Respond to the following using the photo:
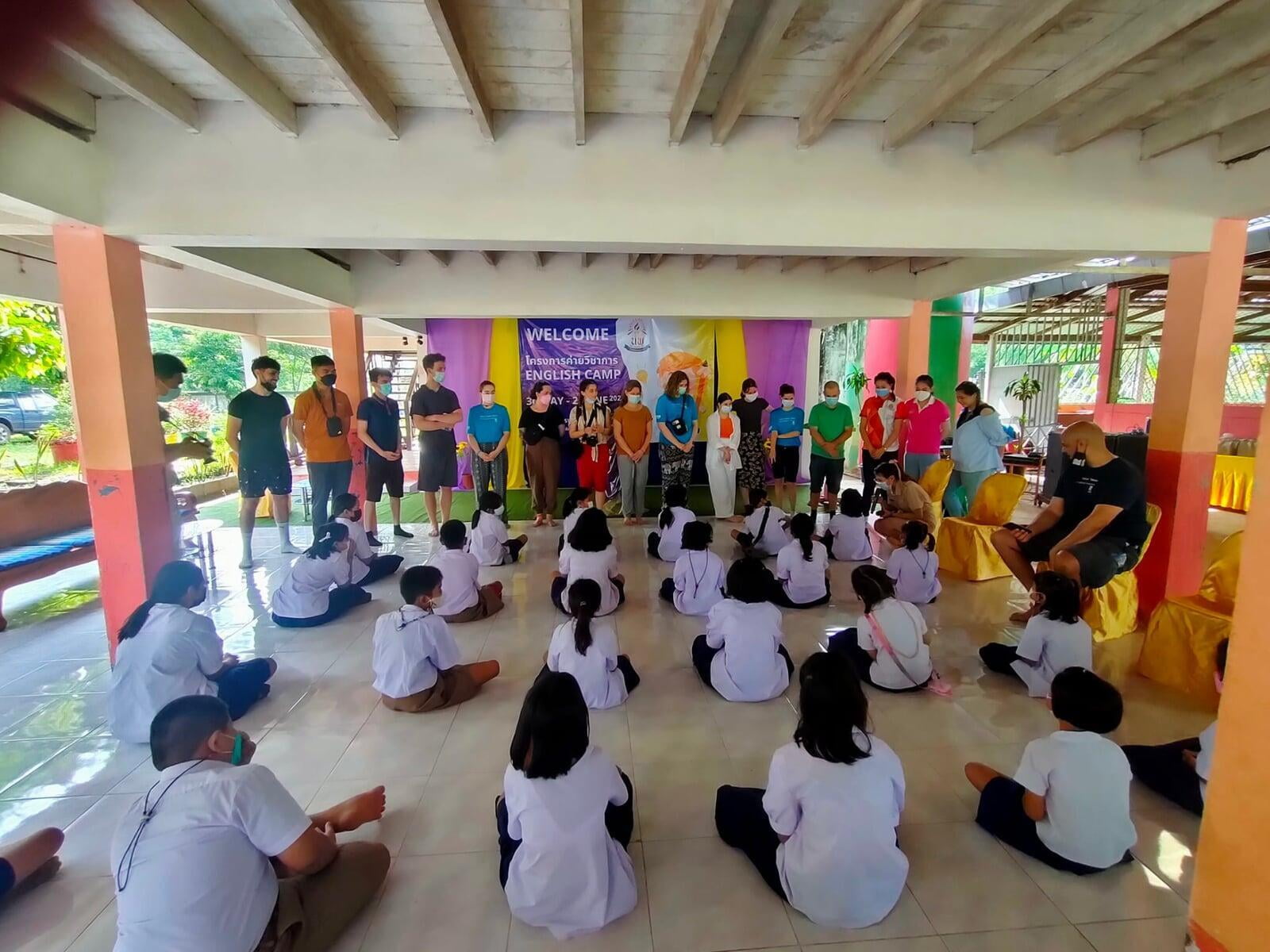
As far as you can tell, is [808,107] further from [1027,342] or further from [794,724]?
[1027,342]

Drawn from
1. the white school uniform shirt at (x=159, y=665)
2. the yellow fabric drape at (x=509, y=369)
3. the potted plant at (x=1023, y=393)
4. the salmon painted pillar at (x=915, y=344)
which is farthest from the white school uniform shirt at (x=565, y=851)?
the potted plant at (x=1023, y=393)

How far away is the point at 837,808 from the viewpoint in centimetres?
155

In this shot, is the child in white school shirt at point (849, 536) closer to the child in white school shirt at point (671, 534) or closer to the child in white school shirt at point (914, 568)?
the child in white school shirt at point (914, 568)

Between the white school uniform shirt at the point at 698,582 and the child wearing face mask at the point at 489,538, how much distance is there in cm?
180

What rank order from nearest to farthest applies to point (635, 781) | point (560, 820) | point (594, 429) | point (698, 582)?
point (560, 820), point (635, 781), point (698, 582), point (594, 429)

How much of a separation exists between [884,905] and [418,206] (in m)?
3.54

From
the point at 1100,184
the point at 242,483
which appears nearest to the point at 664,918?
the point at 1100,184

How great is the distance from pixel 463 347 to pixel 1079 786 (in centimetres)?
768

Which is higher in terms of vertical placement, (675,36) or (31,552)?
(675,36)

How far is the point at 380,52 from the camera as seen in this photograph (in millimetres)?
2496

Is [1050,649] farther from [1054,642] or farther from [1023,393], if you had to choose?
[1023,393]

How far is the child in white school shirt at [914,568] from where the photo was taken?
3.84 metres

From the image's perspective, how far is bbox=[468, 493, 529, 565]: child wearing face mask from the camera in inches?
193

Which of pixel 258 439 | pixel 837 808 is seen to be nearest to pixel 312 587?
A: pixel 258 439
